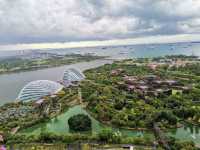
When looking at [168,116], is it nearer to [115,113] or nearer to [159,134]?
[159,134]

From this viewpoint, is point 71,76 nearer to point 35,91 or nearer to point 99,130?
point 35,91

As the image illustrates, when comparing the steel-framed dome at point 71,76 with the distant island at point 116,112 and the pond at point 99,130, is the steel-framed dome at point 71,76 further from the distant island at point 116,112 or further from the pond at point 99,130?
the pond at point 99,130

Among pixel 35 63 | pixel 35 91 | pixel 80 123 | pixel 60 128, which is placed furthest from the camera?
pixel 35 63

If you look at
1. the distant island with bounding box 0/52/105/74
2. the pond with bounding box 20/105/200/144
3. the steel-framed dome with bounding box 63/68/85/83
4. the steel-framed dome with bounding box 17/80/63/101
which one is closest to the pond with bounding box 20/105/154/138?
the pond with bounding box 20/105/200/144

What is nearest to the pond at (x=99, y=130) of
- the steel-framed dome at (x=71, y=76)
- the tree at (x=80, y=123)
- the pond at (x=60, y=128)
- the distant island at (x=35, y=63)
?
the pond at (x=60, y=128)

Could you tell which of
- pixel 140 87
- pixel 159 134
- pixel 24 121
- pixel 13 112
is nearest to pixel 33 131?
pixel 24 121

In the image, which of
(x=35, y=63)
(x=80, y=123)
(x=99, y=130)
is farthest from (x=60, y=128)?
(x=35, y=63)

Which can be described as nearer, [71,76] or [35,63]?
[71,76]

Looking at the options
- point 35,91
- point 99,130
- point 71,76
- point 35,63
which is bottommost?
point 35,63

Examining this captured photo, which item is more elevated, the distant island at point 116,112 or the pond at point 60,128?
the distant island at point 116,112

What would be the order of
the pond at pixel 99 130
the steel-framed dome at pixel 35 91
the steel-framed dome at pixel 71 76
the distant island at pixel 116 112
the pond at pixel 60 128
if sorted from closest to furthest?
the distant island at pixel 116 112 < the pond at pixel 99 130 < the pond at pixel 60 128 < the steel-framed dome at pixel 35 91 < the steel-framed dome at pixel 71 76

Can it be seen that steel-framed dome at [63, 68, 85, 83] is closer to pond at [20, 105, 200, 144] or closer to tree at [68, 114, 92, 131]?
pond at [20, 105, 200, 144]
